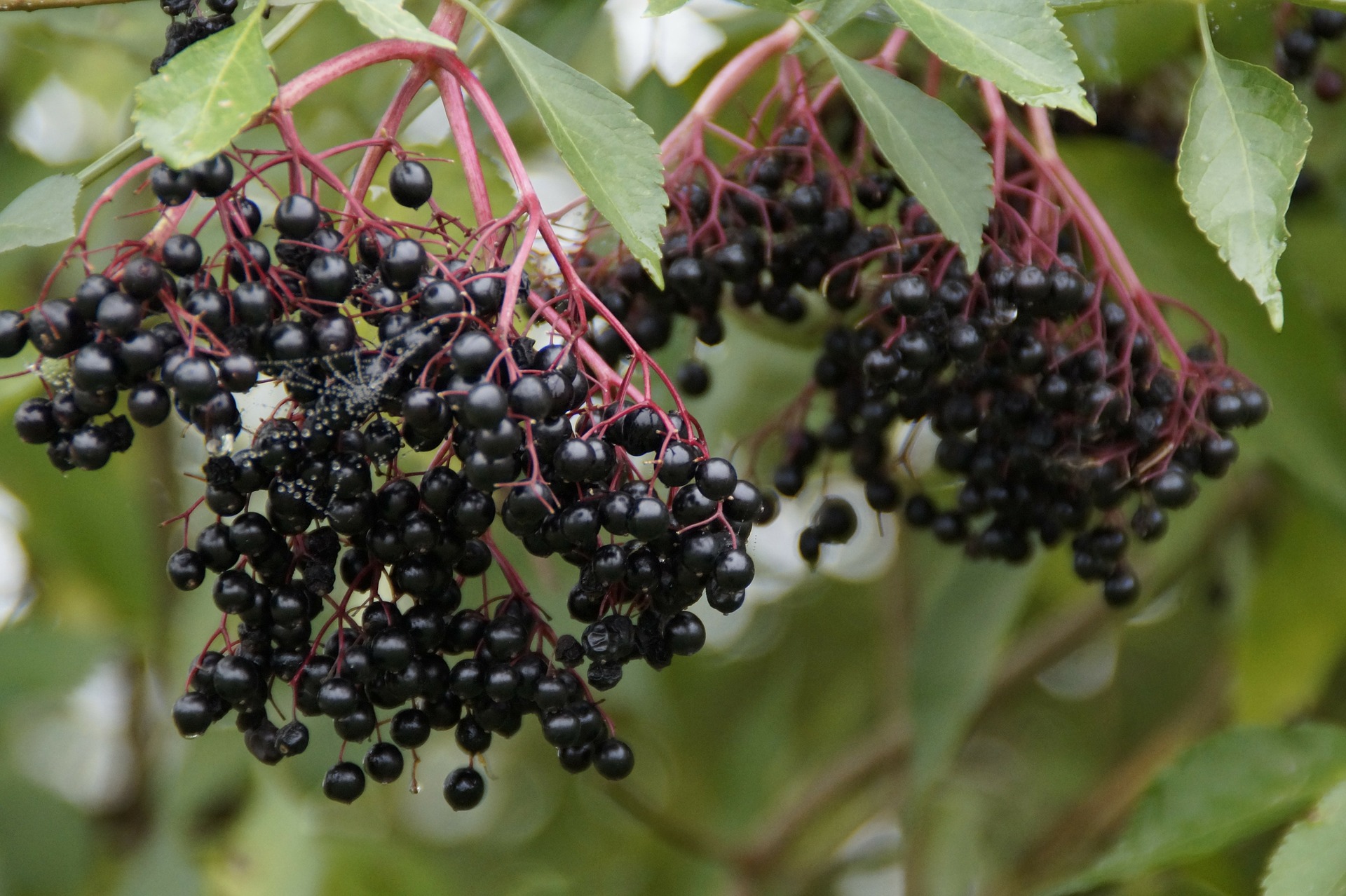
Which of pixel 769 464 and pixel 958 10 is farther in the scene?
pixel 769 464

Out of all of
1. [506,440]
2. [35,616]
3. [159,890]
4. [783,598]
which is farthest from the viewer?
[783,598]

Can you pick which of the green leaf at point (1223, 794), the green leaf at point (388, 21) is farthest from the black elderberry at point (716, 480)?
the green leaf at point (1223, 794)

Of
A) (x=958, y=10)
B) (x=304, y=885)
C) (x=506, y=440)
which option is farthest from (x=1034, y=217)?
(x=304, y=885)

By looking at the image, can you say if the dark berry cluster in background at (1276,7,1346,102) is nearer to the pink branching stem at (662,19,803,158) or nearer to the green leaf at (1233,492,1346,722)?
the green leaf at (1233,492,1346,722)

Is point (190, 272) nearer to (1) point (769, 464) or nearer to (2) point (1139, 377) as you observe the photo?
(2) point (1139, 377)

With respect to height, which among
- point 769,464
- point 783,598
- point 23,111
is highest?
point 23,111

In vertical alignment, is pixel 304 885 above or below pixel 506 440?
below

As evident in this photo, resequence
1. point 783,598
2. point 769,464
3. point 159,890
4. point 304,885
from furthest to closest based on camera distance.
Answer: point 783,598 < point 769,464 < point 159,890 < point 304,885
